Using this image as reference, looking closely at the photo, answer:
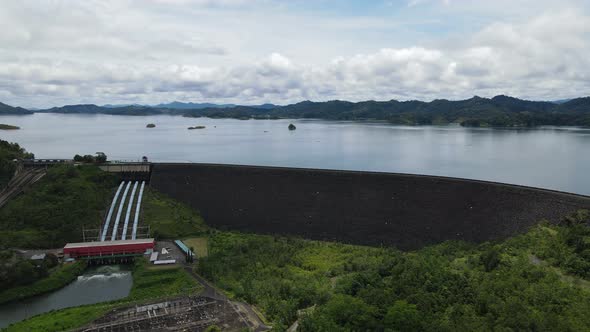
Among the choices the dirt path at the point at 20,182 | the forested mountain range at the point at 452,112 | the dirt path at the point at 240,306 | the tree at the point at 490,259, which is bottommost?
the dirt path at the point at 240,306

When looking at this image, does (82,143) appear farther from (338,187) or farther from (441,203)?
(441,203)

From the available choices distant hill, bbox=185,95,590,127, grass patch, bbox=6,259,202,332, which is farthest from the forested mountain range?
grass patch, bbox=6,259,202,332

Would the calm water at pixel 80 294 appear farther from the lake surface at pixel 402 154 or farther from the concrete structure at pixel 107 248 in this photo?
the lake surface at pixel 402 154

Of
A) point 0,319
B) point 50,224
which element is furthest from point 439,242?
point 50,224

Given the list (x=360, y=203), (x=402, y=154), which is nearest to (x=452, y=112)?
(x=402, y=154)

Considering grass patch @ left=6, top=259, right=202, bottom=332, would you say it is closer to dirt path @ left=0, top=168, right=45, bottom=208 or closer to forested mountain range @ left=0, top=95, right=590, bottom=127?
dirt path @ left=0, top=168, right=45, bottom=208

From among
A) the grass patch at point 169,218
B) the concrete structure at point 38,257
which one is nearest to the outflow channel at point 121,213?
the grass patch at point 169,218
